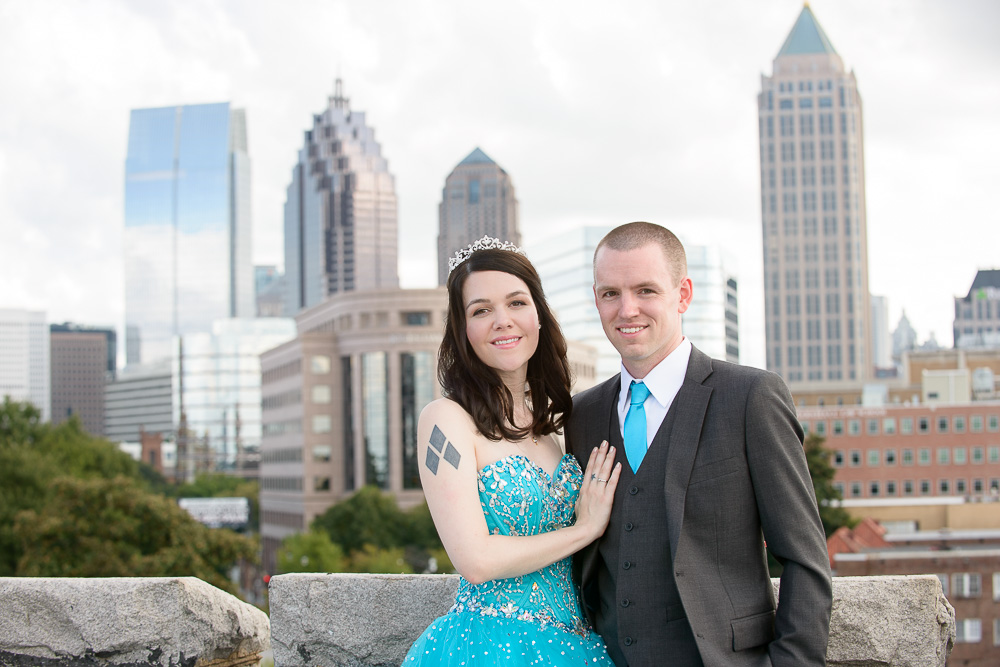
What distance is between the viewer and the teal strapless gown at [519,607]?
3.36 metres

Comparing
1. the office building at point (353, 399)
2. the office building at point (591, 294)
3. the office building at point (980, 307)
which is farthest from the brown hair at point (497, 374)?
the office building at point (980, 307)

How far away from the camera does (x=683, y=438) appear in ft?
10.5

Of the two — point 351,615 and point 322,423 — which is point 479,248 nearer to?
point 351,615

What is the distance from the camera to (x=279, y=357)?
283ft

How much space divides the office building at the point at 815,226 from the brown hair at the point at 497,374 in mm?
144420

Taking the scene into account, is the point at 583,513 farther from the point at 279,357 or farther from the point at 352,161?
the point at 352,161

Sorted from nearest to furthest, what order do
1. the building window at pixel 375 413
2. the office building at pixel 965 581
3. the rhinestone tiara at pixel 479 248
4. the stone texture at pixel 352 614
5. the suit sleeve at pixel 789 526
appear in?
the suit sleeve at pixel 789 526 → the rhinestone tiara at pixel 479 248 → the stone texture at pixel 352 614 → the office building at pixel 965 581 → the building window at pixel 375 413

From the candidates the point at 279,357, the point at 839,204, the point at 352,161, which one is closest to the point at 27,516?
the point at 279,357

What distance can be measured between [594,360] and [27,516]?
6454cm

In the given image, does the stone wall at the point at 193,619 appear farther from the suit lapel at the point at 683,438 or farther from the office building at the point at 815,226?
the office building at the point at 815,226

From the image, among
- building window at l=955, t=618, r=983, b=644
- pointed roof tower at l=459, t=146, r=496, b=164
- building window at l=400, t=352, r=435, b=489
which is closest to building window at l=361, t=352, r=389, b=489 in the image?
building window at l=400, t=352, r=435, b=489

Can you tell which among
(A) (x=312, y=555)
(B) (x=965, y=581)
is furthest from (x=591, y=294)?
(B) (x=965, y=581)

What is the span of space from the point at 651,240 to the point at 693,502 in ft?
2.87

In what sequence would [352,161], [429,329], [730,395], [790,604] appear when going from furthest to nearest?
[352,161], [429,329], [730,395], [790,604]
